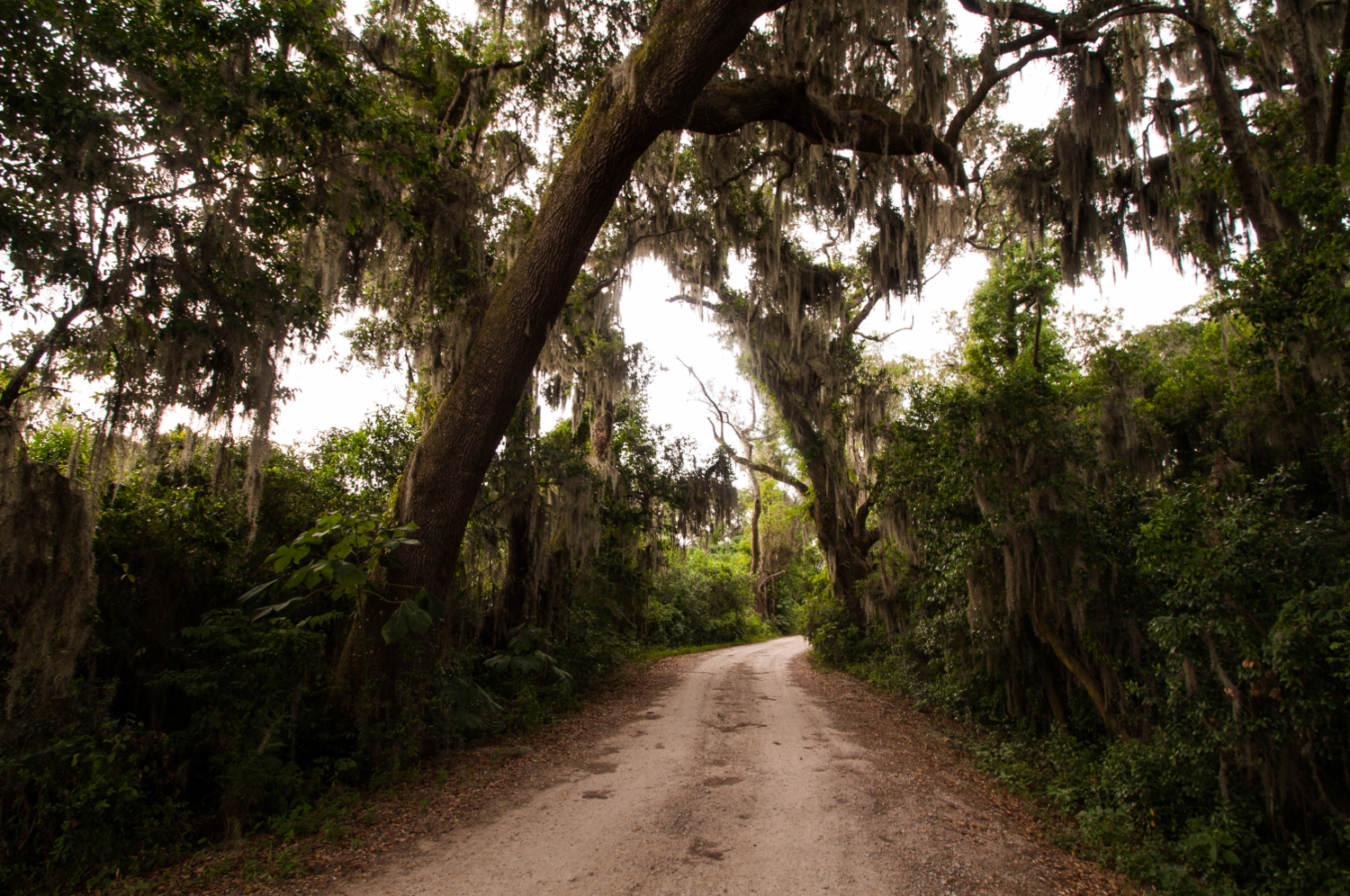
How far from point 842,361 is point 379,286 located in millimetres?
10266

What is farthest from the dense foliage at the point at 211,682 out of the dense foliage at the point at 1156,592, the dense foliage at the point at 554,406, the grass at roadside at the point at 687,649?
the grass at roadside at the point at 687,649

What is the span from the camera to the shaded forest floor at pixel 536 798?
3672 mm

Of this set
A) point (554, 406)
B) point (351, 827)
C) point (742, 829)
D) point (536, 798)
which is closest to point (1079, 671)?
point (742, 829)

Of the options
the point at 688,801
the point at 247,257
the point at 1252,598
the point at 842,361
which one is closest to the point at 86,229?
the point at 247,257

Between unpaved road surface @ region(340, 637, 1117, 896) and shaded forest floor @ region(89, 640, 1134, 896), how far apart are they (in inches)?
1.0

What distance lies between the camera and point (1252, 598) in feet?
14.4

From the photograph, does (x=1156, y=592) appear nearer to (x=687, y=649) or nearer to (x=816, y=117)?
(x=816, y=117)

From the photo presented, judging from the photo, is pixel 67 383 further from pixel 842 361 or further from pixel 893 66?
pixel 842 361

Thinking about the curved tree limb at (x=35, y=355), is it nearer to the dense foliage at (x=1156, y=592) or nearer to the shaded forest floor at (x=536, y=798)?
the shaded forest floor at (x=536, y=798)

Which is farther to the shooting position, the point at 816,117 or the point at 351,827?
the point at 816,117

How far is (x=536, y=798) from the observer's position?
5.08m

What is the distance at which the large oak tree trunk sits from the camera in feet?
19.2

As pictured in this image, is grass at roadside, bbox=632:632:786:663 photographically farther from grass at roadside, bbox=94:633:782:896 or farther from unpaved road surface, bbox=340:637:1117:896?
grass at roadside, bbox=94:633:782:896

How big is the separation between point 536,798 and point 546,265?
494cm
